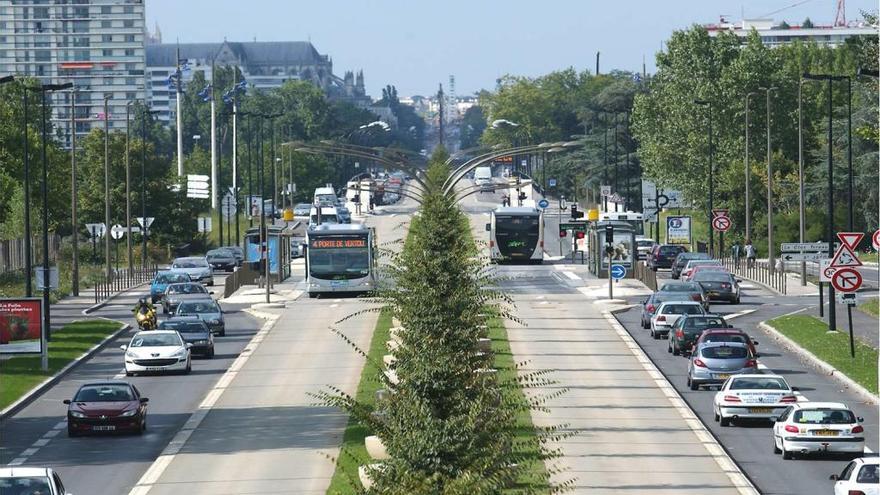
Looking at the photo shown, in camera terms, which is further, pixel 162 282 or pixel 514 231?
pixel 514 231

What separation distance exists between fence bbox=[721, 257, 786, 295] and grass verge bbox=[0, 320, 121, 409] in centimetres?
2787

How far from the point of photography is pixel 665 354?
55281 mm

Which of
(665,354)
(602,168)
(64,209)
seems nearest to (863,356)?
(665,354)

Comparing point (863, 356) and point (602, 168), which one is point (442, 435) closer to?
point (863, 356)

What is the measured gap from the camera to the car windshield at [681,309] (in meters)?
59.0

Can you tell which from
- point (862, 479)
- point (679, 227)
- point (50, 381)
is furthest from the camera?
point (679, 227)

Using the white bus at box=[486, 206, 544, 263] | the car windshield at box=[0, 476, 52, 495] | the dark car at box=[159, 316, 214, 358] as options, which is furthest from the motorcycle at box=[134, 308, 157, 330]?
the white bus at box=[486, 206, 544, 263]

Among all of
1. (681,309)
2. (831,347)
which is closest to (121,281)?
(681,309)

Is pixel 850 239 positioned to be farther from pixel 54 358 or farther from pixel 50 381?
pixel 54 358

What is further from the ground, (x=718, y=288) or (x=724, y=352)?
(x=718, y=288)

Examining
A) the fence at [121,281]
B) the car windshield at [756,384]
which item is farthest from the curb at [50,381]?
the fence at [121,281]

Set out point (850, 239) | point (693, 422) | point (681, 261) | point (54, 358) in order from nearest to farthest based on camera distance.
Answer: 1. point (693, 422)
2. point (850, 239)
3. point (54, 358)
4. point (681, 261)

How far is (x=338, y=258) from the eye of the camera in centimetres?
7794

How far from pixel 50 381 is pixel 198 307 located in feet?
46.3
